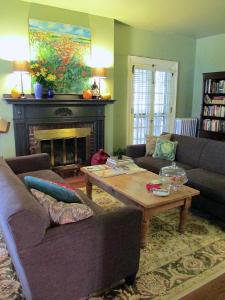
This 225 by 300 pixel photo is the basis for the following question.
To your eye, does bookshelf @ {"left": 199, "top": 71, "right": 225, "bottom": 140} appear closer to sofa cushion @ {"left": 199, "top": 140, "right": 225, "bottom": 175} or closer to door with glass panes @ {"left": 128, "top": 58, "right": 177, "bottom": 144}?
door with glass panes @ {"left": 128, "top": 58, "right": 177, "bottom": 144}

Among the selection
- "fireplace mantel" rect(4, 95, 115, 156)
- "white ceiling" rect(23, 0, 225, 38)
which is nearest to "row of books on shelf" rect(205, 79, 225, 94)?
"white ceiling" rect(23, 0, 225, 38)

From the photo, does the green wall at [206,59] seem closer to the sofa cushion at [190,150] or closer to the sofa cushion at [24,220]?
the sofa cushion at [190,150]

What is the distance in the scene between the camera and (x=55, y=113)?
417cm

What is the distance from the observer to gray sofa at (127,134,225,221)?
2.77 meters

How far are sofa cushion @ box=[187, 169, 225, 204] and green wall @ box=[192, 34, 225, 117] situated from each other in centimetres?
334

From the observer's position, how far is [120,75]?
5.07 meters

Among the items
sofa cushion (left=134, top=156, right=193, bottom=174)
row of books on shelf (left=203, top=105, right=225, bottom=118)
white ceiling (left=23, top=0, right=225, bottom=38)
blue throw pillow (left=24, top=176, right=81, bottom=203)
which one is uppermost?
white ceiling (left=23, top=0, right=225, bottom=38)

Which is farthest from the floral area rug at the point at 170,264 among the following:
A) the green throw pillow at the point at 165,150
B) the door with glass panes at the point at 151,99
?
the door with glass panes at the point at 151,99

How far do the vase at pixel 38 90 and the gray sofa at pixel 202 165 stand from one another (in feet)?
5.33

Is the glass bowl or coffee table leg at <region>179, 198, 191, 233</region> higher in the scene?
the glass bowl

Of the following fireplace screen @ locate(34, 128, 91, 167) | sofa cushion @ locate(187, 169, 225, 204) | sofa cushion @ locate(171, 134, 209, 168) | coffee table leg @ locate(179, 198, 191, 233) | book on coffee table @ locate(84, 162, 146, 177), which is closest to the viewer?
coffee table leg @ locate(179, 198, 191, 233)

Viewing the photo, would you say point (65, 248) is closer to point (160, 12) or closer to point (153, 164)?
point (153, 164)

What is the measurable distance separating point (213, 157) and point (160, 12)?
253 centimetres

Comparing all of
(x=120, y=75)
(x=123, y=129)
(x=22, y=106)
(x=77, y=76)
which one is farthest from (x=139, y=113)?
(x=22, y=106)
